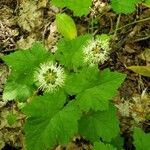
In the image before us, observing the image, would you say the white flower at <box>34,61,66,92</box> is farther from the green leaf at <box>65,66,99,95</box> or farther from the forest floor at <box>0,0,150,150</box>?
the forest floor at <box>0,0,150,150</box>

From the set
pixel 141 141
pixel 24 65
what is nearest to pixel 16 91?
pixel 24 65

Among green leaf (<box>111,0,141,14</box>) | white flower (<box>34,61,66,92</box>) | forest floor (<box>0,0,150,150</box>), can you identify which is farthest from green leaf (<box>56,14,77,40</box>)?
white flower (<box>34,61,66,92</box>)

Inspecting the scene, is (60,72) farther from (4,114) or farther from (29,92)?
(4,114)

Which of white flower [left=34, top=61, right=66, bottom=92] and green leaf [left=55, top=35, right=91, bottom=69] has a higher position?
green leaf [left=55, top=35, right=91, bottom=69]

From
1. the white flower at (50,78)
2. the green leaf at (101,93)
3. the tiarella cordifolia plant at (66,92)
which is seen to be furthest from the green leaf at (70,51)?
the green leaf at (101,93)

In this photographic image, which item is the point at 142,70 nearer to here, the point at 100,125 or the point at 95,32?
the point at 95,32
